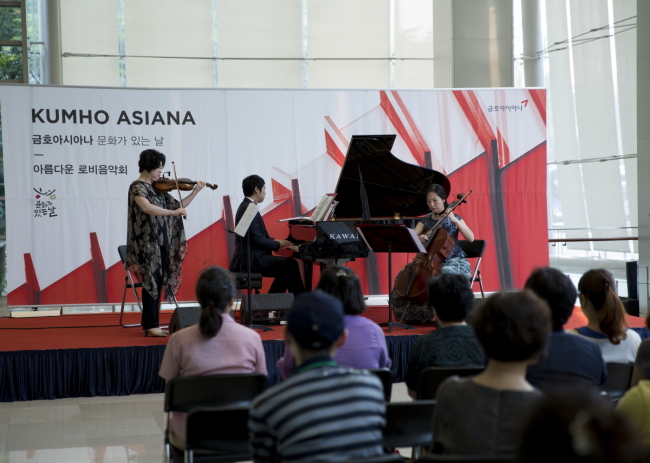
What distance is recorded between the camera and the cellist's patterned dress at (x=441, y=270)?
16.8ft

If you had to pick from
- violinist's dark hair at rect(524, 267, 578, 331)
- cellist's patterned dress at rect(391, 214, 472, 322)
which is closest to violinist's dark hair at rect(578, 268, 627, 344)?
violinist's dark hair at rect(524, 267, 578, 331)

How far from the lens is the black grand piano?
5.16 m

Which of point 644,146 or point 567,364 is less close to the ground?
point 644,146

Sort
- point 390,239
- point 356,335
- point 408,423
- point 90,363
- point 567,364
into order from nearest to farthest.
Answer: point 567,364 → point 408,423 → point 356,335 → point 90,363 → point 390,239

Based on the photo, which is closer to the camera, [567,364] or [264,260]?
[567,364]

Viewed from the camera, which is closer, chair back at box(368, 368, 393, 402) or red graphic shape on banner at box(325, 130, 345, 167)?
chair back at box(368, 368, 393, 402)

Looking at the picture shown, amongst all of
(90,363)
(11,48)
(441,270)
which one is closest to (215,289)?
(90,363)

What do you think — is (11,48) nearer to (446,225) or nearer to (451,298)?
(446,225)

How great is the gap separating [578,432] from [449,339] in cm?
168

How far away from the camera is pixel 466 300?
2430mm

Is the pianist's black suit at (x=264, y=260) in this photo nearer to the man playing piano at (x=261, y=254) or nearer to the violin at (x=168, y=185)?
the man playing piano at (x=261, y=254)

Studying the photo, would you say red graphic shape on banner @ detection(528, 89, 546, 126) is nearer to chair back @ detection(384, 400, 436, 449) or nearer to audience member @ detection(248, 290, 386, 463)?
chair back @ detection(384, 400, 436, 449)

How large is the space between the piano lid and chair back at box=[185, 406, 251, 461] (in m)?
3.36

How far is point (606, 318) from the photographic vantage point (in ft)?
8.10
